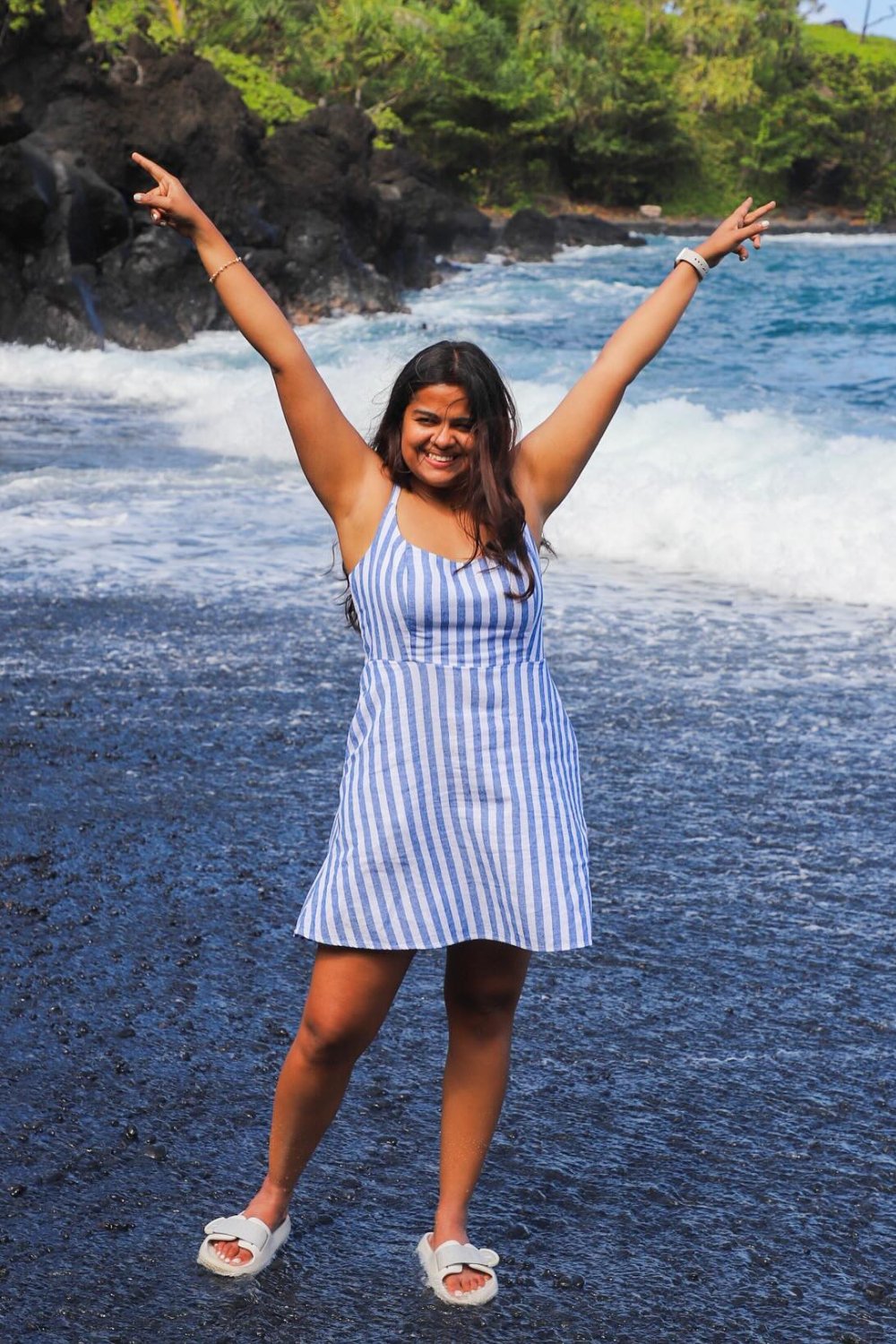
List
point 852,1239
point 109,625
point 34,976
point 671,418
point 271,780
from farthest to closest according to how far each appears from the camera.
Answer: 1. point 671,418
2. point 109,625
3. point 271,780
4. point 34,976
5. point 852,1239

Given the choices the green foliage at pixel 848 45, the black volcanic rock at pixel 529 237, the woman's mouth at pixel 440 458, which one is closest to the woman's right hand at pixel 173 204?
the woman's mouth at pixel 440 458

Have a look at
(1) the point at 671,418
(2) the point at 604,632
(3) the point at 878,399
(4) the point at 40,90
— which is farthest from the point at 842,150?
(2) the point at 604,632

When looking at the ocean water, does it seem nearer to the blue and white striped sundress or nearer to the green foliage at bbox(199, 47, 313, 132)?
the blue and white striped sundress

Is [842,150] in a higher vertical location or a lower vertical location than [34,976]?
higher

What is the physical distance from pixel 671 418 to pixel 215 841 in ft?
27.8

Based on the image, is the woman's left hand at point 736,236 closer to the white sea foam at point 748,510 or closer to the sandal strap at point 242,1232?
the sandal strap at point 242,1232

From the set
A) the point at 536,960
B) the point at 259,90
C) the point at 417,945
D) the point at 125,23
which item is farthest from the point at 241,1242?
the point at 259,90

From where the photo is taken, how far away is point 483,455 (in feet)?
8.18

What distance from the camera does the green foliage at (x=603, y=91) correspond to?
180 ft

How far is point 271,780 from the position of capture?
497cm

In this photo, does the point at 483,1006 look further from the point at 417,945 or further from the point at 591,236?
the point at 591,236

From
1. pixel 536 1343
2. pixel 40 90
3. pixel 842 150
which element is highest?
pixel 842 150

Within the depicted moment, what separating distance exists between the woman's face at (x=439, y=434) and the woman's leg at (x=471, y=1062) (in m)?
0.77

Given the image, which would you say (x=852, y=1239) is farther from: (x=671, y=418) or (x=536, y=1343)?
(x=671, y=418)
